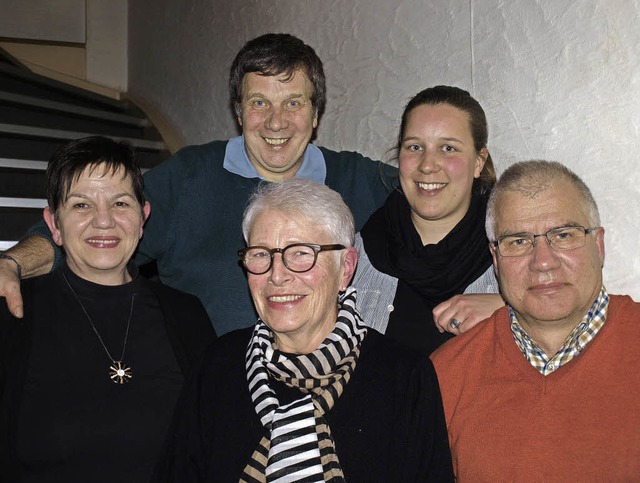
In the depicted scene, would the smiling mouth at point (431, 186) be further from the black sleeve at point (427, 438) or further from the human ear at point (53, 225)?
the human ear at point (53, 225)

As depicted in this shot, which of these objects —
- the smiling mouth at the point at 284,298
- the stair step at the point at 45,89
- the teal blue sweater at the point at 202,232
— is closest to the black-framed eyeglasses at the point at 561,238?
the smiling mouth at the point at 284,298

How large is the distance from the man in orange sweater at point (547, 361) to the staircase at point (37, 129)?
→ 2.25 meters

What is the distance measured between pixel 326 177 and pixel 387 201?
0.28 m

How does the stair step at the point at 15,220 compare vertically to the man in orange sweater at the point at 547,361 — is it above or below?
above

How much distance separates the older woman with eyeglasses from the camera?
6.15 ft

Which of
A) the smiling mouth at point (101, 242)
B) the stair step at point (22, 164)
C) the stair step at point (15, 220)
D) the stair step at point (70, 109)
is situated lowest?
the smiling mouth at point (101, 242)

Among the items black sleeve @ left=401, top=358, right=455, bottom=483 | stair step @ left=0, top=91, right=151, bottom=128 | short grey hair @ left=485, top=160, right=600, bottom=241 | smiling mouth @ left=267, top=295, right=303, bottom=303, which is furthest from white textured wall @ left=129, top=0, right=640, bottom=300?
stair step @ left=0, top=91, right=151, bottom=128

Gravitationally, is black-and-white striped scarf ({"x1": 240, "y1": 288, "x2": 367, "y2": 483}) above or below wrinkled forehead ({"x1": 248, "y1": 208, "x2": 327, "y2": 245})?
below

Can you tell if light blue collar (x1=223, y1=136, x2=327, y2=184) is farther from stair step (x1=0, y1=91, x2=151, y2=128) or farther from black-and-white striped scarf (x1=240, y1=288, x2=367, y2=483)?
stair step (x1=0, y1=91, x2=151, y2=128)

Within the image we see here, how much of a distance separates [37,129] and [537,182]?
3.26 m

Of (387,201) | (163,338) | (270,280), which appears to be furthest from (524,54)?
(163,338)

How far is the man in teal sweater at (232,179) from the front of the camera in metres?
2.57

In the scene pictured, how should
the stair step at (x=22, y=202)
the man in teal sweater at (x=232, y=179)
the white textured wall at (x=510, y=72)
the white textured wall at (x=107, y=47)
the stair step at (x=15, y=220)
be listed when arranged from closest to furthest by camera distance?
the white textured wall at (x=510, y=72)
the man in teal sweater at (x=232, y=179)
the stair step at (x=22, y=202)
the stair step at (x=15, y=220)
the white textured wall at (x=107, y=47)

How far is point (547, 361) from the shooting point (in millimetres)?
2018
